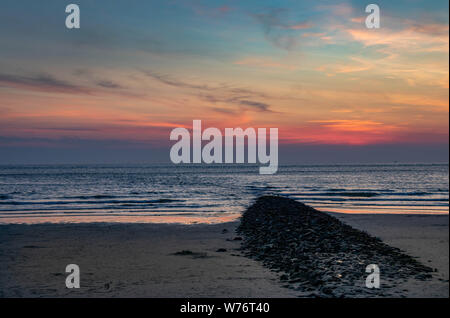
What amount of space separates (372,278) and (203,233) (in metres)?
10.6

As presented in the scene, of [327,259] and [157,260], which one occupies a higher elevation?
[327,259]

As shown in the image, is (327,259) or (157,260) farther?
(157,260)

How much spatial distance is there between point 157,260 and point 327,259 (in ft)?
17.3

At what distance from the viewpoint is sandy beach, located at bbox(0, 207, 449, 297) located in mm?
9242

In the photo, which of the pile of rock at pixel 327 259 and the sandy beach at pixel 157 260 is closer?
the pile of rock at pixel 327 259

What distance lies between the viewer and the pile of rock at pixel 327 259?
900 centimetres

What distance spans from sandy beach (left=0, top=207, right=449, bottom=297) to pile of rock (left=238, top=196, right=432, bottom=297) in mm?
412

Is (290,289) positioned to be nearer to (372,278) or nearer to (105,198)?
(372,278)

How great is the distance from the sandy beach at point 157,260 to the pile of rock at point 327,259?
1.35 ft

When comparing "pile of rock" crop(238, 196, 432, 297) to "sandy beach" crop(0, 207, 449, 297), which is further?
"sandy beach" crop(0, 207, 449, 297)

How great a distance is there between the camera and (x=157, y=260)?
12805 mm

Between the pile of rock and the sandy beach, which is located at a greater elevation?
the pile of rock

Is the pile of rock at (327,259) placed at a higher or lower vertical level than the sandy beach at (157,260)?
higher
